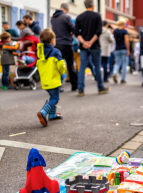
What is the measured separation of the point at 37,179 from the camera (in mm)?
2352

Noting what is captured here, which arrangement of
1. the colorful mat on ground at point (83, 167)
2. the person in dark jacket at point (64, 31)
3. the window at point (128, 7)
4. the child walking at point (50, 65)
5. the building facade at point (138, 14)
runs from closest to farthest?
the colorful mat on ground at point (83, 167)
the child walking at point (50, 65)
the person in dark jacket at point (64, 31)
the window at point (128, 7)
the building facade at point (138, 14)

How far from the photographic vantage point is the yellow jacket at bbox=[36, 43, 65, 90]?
5180mm

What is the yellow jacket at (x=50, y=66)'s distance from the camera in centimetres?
518

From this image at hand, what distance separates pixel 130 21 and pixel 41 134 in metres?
33.9

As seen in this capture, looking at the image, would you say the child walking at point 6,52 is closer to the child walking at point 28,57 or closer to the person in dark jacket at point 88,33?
the child walking at point 28,57

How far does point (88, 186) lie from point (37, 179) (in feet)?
1.15

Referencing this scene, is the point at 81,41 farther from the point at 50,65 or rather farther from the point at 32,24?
the point at 32,24

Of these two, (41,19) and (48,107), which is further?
(41,19)

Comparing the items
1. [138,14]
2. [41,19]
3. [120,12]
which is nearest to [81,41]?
[41,19]

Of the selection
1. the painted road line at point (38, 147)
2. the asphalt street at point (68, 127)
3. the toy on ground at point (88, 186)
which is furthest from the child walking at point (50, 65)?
the toy on ground at point (88, 186)

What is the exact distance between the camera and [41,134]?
4.53 m

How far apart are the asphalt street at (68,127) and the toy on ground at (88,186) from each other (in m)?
0.58

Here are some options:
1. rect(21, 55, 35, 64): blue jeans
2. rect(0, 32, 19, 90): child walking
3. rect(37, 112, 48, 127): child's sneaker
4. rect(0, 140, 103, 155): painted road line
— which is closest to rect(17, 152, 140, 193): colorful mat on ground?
rect(0, 140, 103, 155): painted road line

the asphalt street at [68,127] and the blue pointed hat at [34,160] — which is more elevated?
the blue pointed hat at [34,160]
